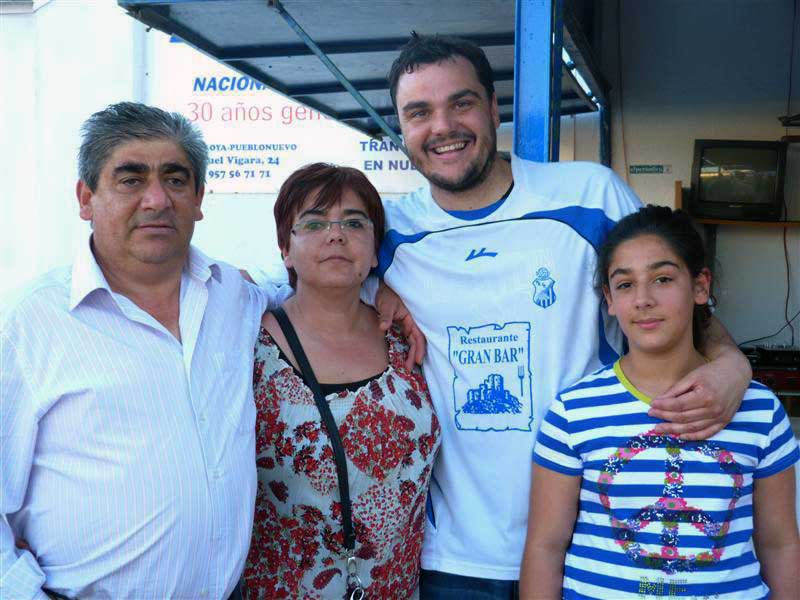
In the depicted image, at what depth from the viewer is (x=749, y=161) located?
618 cm

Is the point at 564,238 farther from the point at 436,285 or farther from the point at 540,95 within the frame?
the point at 540,95

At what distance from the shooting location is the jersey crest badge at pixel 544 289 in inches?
83.8

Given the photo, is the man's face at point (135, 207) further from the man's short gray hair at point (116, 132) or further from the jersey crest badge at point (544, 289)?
the jersey crest badge at point (544, 289)

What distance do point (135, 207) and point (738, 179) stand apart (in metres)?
5.47

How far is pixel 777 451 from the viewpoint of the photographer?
6.17 feet

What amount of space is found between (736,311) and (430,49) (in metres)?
5.24

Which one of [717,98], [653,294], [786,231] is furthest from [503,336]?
[717,98]

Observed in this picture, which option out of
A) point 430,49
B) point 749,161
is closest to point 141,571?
point 430,49

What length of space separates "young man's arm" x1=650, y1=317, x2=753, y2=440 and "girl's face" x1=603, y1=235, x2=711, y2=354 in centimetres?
10

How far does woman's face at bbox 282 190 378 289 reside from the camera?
6.94 feet

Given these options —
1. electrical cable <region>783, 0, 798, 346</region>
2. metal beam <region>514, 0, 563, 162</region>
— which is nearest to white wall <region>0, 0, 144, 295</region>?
electrical cable <region>783, 0, 798, 346</region>

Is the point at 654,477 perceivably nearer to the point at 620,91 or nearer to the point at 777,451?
the point at 777,451

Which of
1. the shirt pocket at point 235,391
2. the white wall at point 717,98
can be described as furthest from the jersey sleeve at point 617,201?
the white wall at point 717,98

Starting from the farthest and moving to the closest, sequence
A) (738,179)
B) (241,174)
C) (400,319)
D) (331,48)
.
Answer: (241,174)
(738,179)
(331,48)
(400,319)
